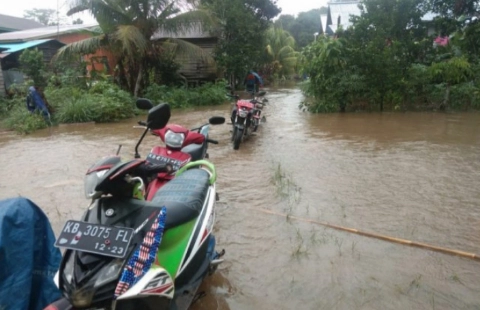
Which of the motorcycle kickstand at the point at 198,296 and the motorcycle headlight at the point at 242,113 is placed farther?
the motorcycle headlight at the point at 242,113

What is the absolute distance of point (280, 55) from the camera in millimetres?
29672

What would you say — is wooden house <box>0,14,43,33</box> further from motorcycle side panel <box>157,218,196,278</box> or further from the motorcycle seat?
motorcycle side panel <box>157,218,196,278</box>

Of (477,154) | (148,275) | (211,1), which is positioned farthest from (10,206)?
(211,1)

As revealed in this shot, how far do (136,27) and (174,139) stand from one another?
33.6ft

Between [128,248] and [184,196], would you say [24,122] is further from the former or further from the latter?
[128,248]

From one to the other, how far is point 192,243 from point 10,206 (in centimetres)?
106

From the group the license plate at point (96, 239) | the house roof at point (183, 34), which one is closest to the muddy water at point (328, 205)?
the license plate at point (96, 239)

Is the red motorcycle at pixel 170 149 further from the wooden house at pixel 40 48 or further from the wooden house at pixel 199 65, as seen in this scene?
the wooden house at pixel 199 65

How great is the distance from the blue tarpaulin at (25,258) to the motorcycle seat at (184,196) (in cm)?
69

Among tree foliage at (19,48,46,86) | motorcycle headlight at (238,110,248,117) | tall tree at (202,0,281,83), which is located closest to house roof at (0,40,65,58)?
tree foliage at (19,48,46,86)

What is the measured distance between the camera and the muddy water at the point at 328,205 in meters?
2.77

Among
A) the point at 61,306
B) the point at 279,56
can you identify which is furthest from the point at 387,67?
the point at 279,56

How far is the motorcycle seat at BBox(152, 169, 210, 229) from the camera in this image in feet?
6.96

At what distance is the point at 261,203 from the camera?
14.6 feet
